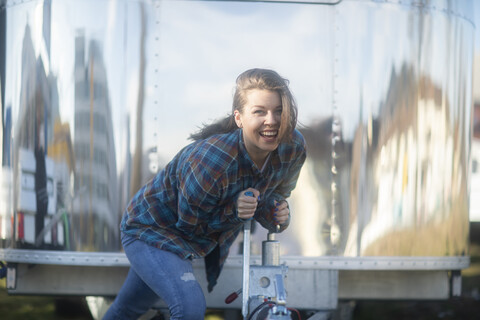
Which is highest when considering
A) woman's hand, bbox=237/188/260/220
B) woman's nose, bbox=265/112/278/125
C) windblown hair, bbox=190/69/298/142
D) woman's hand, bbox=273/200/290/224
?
windblown hair, bbox=190/69/298/142

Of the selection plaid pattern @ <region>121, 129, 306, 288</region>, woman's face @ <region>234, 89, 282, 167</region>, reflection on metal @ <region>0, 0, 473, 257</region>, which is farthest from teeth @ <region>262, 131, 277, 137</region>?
reflection on metal @ <region>0, 0, 473, 257</region>

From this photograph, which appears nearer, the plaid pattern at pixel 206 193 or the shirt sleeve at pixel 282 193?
the plaid pattern at pixel 206 193

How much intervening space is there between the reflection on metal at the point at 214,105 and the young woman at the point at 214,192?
494 mm

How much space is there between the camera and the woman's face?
2482 millimetres

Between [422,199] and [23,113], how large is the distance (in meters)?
2.28

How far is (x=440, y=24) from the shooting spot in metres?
3.49

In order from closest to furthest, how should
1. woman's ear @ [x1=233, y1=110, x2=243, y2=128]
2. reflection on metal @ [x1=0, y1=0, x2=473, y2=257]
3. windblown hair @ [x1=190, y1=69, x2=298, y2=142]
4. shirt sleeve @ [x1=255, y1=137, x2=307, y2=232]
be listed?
windblown hair @ [x1=190, y1=69, x2=298, y2=142], woman's ear @ [x1=233, y1=110, x2=243, y2=128], shirt sleeve @ [x1=255, y1=137, x2=307, y2=232], reflection on metal @ [x1=0, y1=0, x2=473, y2=257]

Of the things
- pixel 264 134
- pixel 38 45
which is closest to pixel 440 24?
pixel 264 134

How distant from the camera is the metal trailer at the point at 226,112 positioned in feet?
10.8

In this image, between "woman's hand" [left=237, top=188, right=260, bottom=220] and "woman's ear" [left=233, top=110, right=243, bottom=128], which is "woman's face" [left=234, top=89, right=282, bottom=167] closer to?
"woman's ear" [left=233, top=110, right=243, bottom=128]

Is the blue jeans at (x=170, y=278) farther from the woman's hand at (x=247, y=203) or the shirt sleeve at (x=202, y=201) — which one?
the woman's hand at (x=247, y=203)

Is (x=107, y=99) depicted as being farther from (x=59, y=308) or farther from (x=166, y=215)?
(x=59, y=308)

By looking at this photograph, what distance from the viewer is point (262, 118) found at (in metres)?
2.49

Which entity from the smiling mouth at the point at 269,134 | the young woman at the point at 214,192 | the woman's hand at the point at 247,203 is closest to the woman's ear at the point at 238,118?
the young woman at the point at 214,192
